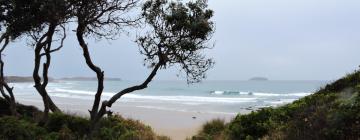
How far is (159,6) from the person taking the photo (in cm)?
1215

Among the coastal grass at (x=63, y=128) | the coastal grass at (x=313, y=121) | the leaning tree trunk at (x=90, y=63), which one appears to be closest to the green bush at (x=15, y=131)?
the coastal grass at (x=63, y=128)

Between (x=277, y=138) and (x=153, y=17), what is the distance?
4.77 meters

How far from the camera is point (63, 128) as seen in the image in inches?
480

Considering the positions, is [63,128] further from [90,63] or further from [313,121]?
[313,121]

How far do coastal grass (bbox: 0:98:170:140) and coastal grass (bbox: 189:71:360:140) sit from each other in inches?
108

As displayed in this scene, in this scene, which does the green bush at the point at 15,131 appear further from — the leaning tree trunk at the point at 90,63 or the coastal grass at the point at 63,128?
the leaning tree trunk at the point at 90,63

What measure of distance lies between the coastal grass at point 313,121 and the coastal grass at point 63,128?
273 centimetres

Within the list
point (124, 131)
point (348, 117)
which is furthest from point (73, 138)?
point (348, 117)

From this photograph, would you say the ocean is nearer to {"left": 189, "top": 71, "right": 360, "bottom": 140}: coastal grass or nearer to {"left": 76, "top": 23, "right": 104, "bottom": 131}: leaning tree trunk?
{"left": 189, "top": 71, "right": 360, "bottom": 140}: coastal grass

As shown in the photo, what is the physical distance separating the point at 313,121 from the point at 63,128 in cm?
666

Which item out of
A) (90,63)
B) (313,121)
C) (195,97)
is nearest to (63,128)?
(90,63)

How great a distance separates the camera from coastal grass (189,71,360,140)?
711 centimetres

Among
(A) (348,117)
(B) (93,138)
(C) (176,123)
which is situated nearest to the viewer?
(A) (348,117)

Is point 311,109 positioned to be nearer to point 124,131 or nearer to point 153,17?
point 153,17
